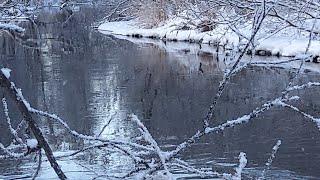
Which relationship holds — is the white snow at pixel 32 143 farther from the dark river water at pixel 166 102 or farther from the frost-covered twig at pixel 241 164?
the dark river water at pixel 166 102

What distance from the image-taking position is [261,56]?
19.9m

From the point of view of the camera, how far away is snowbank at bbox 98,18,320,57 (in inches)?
698

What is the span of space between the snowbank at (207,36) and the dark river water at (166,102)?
121cm

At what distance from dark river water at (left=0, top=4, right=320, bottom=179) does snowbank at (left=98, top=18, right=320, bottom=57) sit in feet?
3.97

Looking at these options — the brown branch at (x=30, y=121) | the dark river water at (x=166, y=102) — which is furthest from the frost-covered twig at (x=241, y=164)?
the dark river water at (x=166, y=102)

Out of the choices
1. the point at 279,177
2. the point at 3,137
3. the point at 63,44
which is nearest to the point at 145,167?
the point at 279,177

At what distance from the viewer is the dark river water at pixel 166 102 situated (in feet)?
26.5

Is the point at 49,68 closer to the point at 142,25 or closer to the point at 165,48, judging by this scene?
the point at 165,48

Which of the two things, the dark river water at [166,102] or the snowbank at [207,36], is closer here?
the dark river water at [166,102]

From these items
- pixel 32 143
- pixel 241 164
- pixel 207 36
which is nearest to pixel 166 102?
pixel 241 164

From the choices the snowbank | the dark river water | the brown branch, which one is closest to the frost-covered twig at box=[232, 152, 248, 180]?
the brown branch

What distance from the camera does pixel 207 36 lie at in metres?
26.2

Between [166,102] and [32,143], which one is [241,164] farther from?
[166,102]

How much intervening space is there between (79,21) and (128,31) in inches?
437
